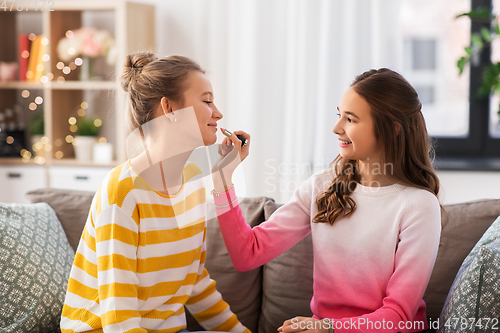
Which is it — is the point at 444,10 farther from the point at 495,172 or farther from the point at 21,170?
the point at 21,170

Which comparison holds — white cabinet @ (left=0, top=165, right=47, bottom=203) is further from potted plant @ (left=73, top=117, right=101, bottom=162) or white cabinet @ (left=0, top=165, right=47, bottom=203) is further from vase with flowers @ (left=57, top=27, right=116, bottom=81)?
vase with flowers @ (left=57, top=27, right=116, bottom=81)

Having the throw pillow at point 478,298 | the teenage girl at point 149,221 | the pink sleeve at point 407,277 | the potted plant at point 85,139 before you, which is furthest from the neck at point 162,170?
the potted plant at point 85,139

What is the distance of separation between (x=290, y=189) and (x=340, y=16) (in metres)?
0.96

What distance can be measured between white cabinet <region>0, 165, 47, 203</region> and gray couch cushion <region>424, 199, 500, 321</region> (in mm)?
2084

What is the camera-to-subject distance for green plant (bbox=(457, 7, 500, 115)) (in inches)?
83.3

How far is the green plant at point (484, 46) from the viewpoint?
6.94ft

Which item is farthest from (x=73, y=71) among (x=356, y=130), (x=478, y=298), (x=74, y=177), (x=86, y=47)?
(x=478, y=298)

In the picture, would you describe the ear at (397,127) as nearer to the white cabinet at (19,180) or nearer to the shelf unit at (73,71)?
the shelf unit at (73,71)

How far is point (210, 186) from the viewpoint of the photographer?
133 cm

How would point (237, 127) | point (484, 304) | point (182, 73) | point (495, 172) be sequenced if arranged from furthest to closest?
point (237, 127)
point (495, 172)
point (182, 73)
point (484, 304)

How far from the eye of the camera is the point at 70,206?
157 cm

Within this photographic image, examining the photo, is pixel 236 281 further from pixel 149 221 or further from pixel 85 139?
pixel 85 139

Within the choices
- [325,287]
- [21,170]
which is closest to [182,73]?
[325,287]

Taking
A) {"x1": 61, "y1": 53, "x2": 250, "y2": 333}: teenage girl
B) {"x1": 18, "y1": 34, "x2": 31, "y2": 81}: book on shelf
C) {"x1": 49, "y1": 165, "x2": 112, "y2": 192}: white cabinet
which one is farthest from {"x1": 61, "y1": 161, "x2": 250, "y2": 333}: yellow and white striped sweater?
{"x1": 18, "y1": 34, "x2": 31, "y2": 81}: book on shelf
